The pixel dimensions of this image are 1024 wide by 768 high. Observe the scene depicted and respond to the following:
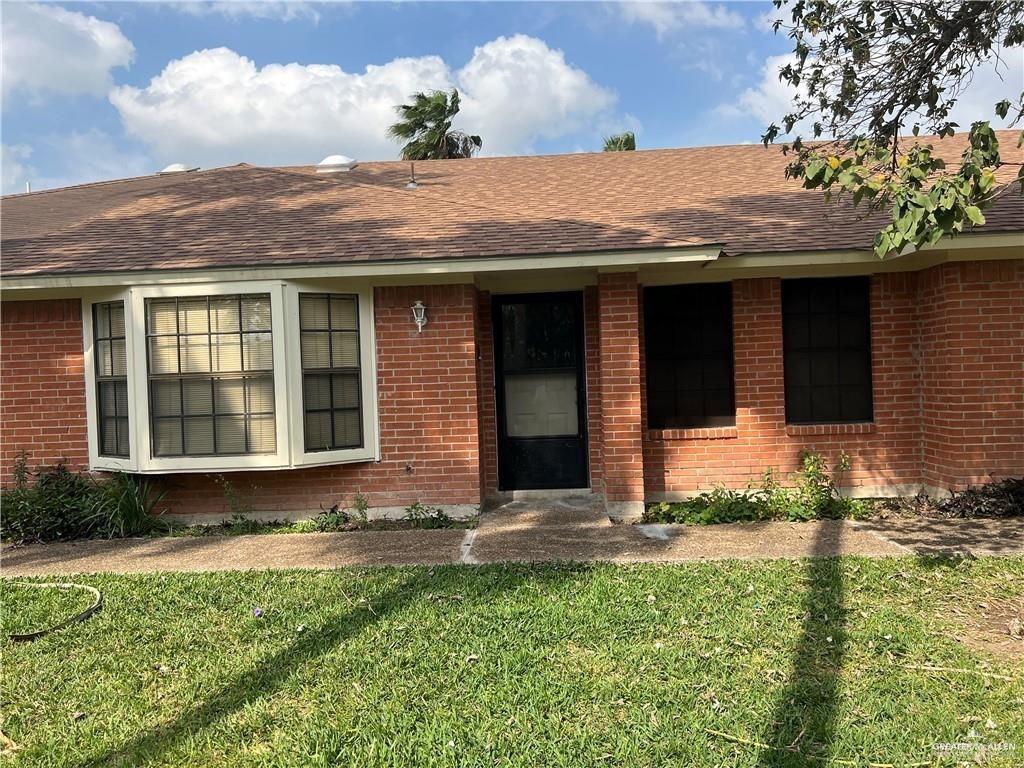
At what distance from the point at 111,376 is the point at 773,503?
680 cm

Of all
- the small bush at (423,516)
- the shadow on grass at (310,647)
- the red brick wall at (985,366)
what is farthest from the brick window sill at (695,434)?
the shadow on grass at (310,647)

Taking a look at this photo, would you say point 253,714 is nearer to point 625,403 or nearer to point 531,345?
point 625,403

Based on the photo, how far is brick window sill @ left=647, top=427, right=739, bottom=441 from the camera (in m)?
8.41

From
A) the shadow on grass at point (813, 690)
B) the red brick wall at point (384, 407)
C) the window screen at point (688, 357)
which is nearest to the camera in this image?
the shadow on grass at point (813, 690)

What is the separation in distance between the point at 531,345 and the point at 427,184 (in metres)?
3.32

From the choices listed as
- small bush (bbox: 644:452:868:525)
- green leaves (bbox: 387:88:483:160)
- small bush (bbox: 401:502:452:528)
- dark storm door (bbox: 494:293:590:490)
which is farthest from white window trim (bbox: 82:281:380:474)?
green leaves (bbox: 387:88:483:160)

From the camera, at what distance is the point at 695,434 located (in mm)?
8438

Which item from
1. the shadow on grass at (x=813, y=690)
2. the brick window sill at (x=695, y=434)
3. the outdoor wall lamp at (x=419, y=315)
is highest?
the outdoor wall lamp at (x=419, y=315)

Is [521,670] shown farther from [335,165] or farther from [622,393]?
[335,165]

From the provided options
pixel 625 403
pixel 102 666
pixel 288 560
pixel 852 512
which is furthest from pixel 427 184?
pixel 102 666

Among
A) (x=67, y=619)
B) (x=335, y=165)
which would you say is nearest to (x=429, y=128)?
(x=335, y=165)

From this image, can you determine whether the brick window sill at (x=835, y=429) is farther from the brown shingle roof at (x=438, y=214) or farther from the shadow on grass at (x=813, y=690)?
the shadow on grass at (x=813, y=690)

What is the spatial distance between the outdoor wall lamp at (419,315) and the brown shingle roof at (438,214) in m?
0.60

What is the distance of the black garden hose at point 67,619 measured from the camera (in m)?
4.80
